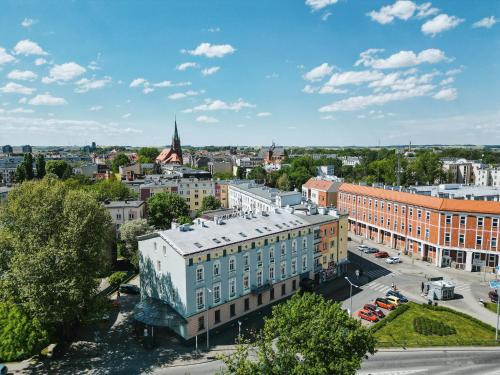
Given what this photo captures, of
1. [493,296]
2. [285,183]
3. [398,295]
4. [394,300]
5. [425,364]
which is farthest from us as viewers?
[285,183]

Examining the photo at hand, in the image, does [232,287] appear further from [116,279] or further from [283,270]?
[116,279]

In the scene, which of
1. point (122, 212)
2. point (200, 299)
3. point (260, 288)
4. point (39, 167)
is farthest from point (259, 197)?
point (39, 167)

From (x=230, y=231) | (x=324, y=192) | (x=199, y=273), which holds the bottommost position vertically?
(x=199, y=273)

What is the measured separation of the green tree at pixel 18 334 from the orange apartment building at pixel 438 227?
67.9m

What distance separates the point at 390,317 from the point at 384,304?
163 inches

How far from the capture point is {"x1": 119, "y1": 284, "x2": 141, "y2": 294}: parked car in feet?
188

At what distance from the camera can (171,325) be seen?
1623 inches

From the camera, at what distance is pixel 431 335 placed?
1737 inches

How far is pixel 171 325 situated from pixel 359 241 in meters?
59.8

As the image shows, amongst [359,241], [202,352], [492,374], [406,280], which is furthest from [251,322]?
[359,241]

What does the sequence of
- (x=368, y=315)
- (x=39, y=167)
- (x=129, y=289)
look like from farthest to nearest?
(x=39, y=167) < (x=129, y=289) < (x=368, y=315)

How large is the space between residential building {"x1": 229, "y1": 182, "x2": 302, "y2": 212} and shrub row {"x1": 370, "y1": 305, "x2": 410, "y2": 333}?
30.4 meters

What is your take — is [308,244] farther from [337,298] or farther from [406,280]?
[406,280]

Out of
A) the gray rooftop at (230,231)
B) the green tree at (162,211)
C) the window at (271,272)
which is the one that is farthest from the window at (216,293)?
the green tree at (162,211)
